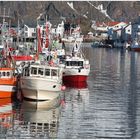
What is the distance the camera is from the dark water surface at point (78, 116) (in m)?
34.7

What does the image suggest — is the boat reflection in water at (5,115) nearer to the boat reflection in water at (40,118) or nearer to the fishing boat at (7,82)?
the fishing boat at (7,82)

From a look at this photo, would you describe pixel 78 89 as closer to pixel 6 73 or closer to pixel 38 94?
pixel 6 73

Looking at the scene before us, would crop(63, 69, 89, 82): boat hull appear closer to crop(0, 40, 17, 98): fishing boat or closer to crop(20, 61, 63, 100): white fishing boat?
crop(0, 40, 17, 98): fishing boat

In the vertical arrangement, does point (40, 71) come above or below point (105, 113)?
above

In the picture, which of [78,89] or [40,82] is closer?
[40,82]

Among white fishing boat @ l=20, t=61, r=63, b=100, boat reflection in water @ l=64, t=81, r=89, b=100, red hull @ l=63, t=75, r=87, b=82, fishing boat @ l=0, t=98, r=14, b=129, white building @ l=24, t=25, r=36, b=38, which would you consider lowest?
white building @ l=24, t=25, r=36, b=38

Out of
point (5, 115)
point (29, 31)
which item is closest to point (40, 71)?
point (5, 115)

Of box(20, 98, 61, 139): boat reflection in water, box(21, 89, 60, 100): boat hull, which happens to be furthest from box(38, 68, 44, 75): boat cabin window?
box(20, 98, 61, 139): boat reflection in water

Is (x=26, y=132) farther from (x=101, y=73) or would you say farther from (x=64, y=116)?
(x=101, y=73)

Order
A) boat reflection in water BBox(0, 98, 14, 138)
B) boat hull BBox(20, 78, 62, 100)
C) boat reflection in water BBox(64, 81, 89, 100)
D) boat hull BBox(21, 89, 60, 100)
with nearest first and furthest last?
1. boat reflection in water BBox(0, 98, 14, 138)
2. boat hull BBox(20, 78, 62, 100)
3. boat hull BBox(21, 89, 60, 100)
4. boat reflection in water BBox(64, 81, 89, 100)

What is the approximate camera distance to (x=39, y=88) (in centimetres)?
4419

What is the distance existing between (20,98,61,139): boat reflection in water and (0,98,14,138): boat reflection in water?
79 cm

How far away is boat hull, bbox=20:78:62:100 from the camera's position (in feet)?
145

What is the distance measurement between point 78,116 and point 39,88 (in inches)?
183
